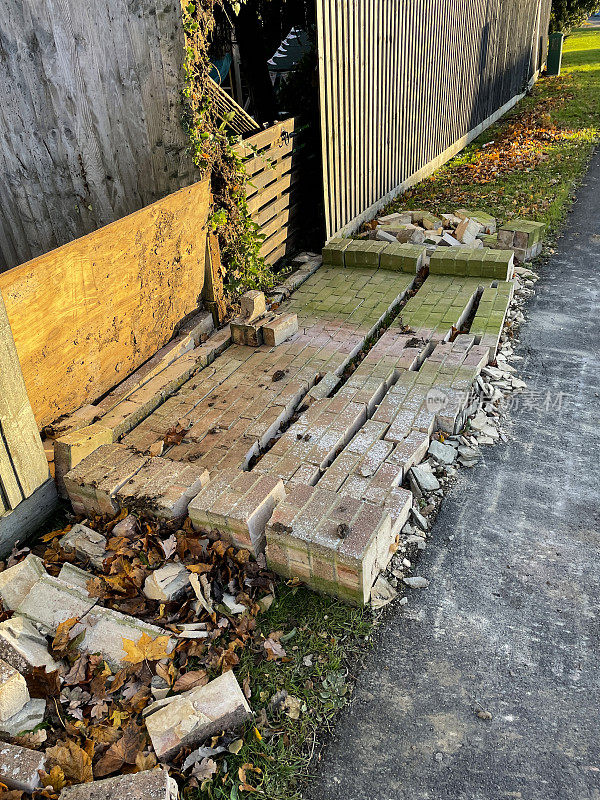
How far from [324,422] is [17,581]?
7.08 ft

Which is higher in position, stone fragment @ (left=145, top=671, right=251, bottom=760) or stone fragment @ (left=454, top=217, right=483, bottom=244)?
stone fragment @ (left=454, top=217, right=483, bottom=244)

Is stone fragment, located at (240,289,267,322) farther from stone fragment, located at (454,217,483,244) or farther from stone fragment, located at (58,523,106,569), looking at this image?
stone fragment, located at (454,217,483,244)

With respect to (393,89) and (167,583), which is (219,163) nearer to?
(167,583)

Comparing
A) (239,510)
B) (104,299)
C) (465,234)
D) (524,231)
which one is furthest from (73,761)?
(524,231)

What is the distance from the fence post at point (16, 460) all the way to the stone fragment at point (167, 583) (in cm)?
98

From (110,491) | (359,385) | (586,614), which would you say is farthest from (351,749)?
(359,385)

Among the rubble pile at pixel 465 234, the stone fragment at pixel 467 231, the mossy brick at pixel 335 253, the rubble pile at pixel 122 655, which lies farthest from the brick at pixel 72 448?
the stone fragment at pixel 467 231

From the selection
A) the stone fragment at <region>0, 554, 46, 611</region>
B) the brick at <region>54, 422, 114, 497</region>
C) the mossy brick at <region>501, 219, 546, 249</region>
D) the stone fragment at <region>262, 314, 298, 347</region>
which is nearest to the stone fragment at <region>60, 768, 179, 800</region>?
the stone fragment at <region>0, 554, 46, 611</region>

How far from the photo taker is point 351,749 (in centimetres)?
264

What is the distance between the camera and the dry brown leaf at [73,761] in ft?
8.07

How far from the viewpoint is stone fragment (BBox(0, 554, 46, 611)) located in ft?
10.3

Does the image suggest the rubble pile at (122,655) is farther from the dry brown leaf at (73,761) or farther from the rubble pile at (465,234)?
the rubble pile at (465,234)

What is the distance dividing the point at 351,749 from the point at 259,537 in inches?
45.3

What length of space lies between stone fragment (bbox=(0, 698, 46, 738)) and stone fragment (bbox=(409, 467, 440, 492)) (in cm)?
238
